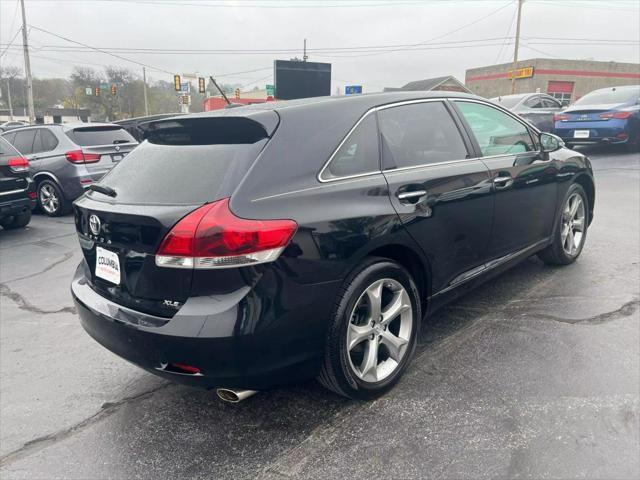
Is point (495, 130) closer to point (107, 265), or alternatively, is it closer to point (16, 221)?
point (107, 265)

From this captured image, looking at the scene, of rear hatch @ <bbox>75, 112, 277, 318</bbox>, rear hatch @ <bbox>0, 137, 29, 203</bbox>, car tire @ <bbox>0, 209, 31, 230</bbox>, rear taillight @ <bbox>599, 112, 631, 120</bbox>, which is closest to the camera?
rear hatch @ <bbox>75, 112, 277, 318</bbox>

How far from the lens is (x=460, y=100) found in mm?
3527

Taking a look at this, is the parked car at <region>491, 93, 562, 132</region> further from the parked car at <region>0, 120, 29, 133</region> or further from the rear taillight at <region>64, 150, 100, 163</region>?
the parked car at <region>0, 120, 29, 133</region>

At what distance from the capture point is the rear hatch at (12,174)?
6648mm

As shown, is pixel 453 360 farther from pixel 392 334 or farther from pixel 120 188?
pixel 120 188

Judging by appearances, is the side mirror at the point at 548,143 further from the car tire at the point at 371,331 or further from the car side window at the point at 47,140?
the car side window at the point at 47,140

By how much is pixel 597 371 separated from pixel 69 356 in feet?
11.0

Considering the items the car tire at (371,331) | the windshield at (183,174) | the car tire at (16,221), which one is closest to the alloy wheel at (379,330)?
the car tire at (371,331)

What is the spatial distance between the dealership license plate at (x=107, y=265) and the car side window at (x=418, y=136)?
148 cm

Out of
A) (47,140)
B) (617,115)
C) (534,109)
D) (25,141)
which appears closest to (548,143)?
(47,140)

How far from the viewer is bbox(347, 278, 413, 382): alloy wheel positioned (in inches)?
102

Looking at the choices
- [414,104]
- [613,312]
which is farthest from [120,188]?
[613,312]

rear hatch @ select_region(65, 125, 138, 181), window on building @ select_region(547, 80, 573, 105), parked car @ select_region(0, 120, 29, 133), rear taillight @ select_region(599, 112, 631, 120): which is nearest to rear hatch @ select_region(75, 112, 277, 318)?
rear hatch @ select_region(65, 125, 138, 181)

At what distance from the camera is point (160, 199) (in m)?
2.33
